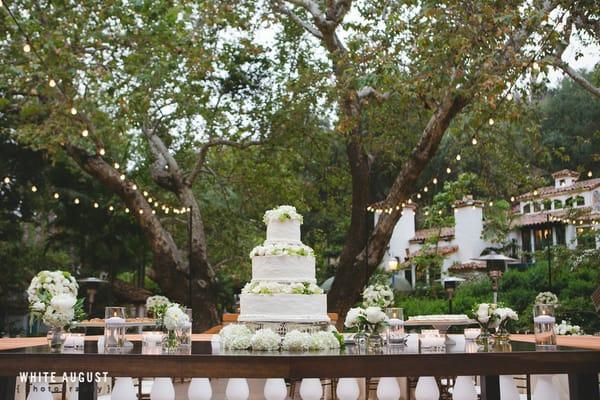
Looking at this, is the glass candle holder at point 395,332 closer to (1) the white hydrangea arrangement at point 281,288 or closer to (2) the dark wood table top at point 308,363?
(2) the dark wood table top at point 308,363

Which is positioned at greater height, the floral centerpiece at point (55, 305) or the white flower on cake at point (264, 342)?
the floral centerpiece at point (55, 305)

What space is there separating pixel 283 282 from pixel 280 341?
2.33 metres

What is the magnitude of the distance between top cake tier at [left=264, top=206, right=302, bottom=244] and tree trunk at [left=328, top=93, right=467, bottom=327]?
5.62 metres

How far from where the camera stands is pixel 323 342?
4199mm

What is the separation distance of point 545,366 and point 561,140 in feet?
62.4

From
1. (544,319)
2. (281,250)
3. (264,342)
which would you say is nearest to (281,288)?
(281,250)

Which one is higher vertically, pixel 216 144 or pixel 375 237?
pixel 216 144

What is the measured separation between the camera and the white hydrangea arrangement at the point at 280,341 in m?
4.09

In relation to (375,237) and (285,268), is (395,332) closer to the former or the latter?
(285,268)

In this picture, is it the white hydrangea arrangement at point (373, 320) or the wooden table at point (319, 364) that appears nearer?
the wooden table at point (319, 364)

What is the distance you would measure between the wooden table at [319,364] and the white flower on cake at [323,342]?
19 cm

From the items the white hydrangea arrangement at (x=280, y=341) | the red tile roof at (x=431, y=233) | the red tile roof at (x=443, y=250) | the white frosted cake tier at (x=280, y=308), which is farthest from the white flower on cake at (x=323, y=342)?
the red tile roof at (x=431, y=233)

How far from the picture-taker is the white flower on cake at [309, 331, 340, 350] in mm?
4145

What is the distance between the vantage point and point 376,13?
12.5 metres
